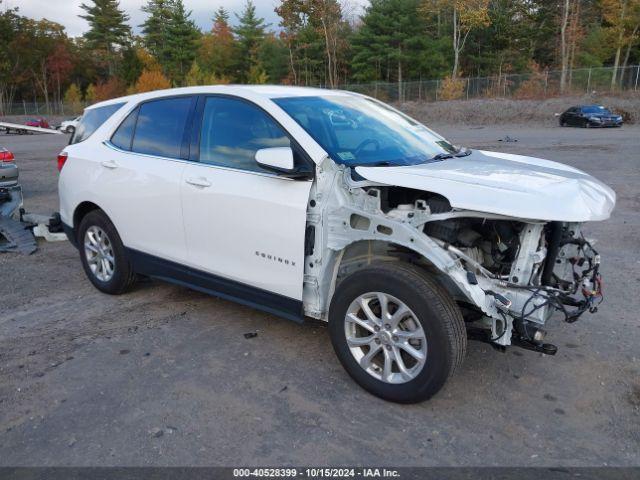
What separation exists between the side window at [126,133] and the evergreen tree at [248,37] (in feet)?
212

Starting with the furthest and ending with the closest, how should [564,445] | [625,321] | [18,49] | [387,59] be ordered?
1. [18,49]
2. [387,59]
3. [625,321]
4. [564,445]

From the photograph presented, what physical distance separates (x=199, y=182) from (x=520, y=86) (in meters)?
43.1

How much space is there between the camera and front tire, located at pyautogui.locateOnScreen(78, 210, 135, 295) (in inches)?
189

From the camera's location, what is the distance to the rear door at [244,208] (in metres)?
A: 3.52

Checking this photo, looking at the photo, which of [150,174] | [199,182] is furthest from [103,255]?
[199,182]

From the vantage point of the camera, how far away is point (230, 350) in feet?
13.0

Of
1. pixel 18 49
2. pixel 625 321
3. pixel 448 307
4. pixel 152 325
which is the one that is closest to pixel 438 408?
pixel 448 307

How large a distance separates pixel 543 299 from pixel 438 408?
886 millimetres

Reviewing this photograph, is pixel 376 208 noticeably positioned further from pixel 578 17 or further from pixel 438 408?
pixel 578 17

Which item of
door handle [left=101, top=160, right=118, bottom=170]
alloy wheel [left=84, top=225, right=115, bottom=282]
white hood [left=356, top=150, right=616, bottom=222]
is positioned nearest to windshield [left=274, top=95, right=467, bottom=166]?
white hood [left=356, top=150, right=616, bottom=222]

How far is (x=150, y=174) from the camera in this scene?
4.33 meters

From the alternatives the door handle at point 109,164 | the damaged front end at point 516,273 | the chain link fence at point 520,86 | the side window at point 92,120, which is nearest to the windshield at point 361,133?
the damaged front end at point 516,273

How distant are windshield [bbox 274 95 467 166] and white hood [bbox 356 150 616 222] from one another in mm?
337

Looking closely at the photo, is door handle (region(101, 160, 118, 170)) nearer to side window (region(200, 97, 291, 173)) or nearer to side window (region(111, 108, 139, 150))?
side window (region(111, 108, 139, 150))
